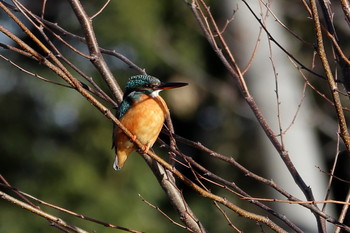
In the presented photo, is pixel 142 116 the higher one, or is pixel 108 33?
pixel 108 33

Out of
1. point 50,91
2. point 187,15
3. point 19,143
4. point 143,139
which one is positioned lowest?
point 143,139

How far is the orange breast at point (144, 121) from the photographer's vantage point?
288cm

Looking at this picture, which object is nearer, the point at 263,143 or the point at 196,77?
the point at 263,143

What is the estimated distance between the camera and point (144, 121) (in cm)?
289

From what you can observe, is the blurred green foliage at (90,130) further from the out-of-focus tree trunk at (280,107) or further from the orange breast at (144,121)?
the orange breast at (144,121)

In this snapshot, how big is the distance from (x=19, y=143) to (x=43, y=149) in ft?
0.89

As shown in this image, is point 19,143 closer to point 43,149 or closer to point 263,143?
point 43,149

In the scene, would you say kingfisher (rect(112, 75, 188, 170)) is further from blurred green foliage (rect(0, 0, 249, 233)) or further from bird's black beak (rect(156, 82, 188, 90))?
blurred green foliage (rect(0, 0, 249, 233))

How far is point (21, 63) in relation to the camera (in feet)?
23.1

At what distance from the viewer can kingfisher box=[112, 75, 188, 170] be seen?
2.88 m

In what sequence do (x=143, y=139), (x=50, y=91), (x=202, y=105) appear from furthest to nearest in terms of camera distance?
(x=202, y=105), (x=50, y=91), (x=143, y=139)

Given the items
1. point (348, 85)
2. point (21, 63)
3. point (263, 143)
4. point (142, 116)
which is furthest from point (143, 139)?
point (21, 63)

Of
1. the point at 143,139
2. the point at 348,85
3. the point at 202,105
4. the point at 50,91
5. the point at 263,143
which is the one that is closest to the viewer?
the point at 348,85

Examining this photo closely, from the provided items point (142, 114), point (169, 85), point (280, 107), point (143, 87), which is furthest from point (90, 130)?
point (142, 114)
